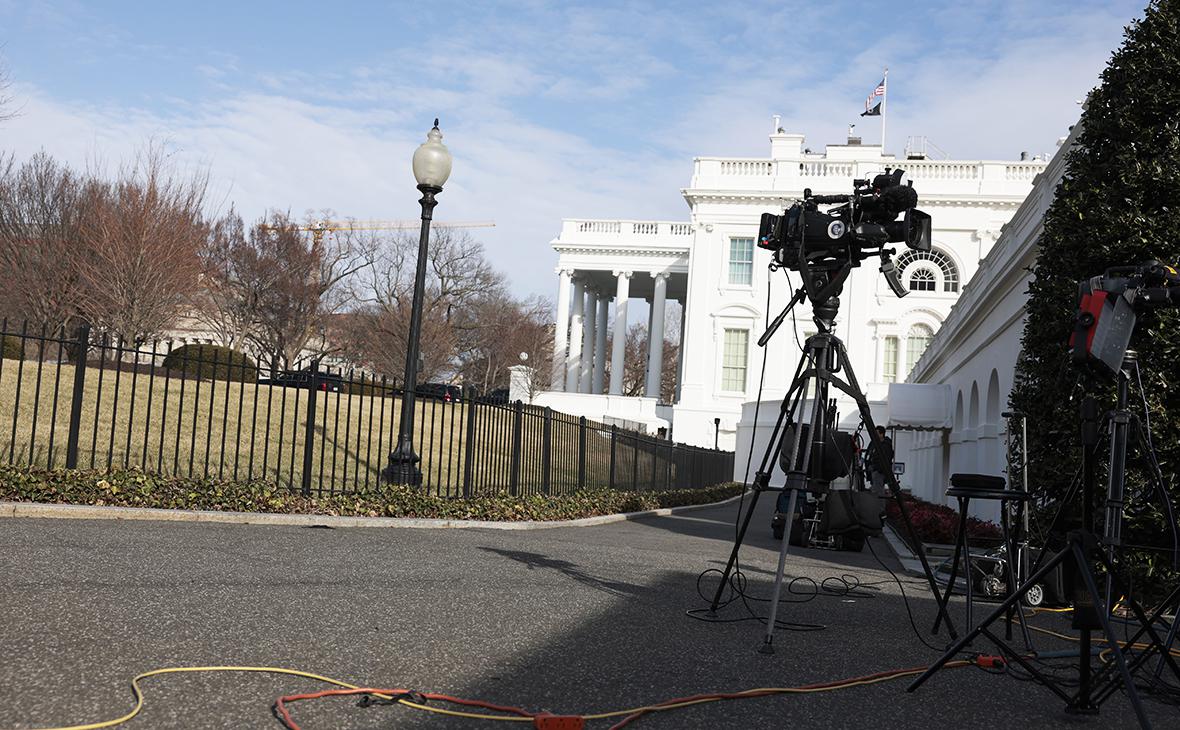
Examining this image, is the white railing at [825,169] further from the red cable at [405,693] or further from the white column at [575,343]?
the red cable at [405,693]

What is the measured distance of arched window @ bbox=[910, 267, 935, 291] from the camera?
167 feet

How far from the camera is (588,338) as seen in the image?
220ft

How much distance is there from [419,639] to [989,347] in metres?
16.7

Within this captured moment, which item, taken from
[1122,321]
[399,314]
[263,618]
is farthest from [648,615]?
[399,314]

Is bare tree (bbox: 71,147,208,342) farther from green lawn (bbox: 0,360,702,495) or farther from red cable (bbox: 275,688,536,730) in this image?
red cable (bbox: 275,688,536,730)

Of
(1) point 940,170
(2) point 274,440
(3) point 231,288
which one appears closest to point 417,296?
(2) point 274,440

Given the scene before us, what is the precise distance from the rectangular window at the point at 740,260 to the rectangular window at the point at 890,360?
24.9 ft

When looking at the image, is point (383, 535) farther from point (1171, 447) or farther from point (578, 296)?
point (578, 296)

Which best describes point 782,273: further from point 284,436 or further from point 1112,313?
point 1112,313

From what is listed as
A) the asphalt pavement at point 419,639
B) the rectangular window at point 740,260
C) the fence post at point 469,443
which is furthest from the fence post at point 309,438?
the rectangular window at point 740,260

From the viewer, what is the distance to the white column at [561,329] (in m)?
62.8

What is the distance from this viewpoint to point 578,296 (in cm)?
6700

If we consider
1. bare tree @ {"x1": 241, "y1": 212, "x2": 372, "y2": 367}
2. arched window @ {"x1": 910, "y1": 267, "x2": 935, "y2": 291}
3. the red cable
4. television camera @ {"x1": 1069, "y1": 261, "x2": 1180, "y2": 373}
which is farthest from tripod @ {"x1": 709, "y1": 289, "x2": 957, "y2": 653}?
arched window @ {"x1": 910, "y1": 267, "x2": 935, "y2": 291}

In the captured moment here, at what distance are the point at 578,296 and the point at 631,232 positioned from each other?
224 inches
